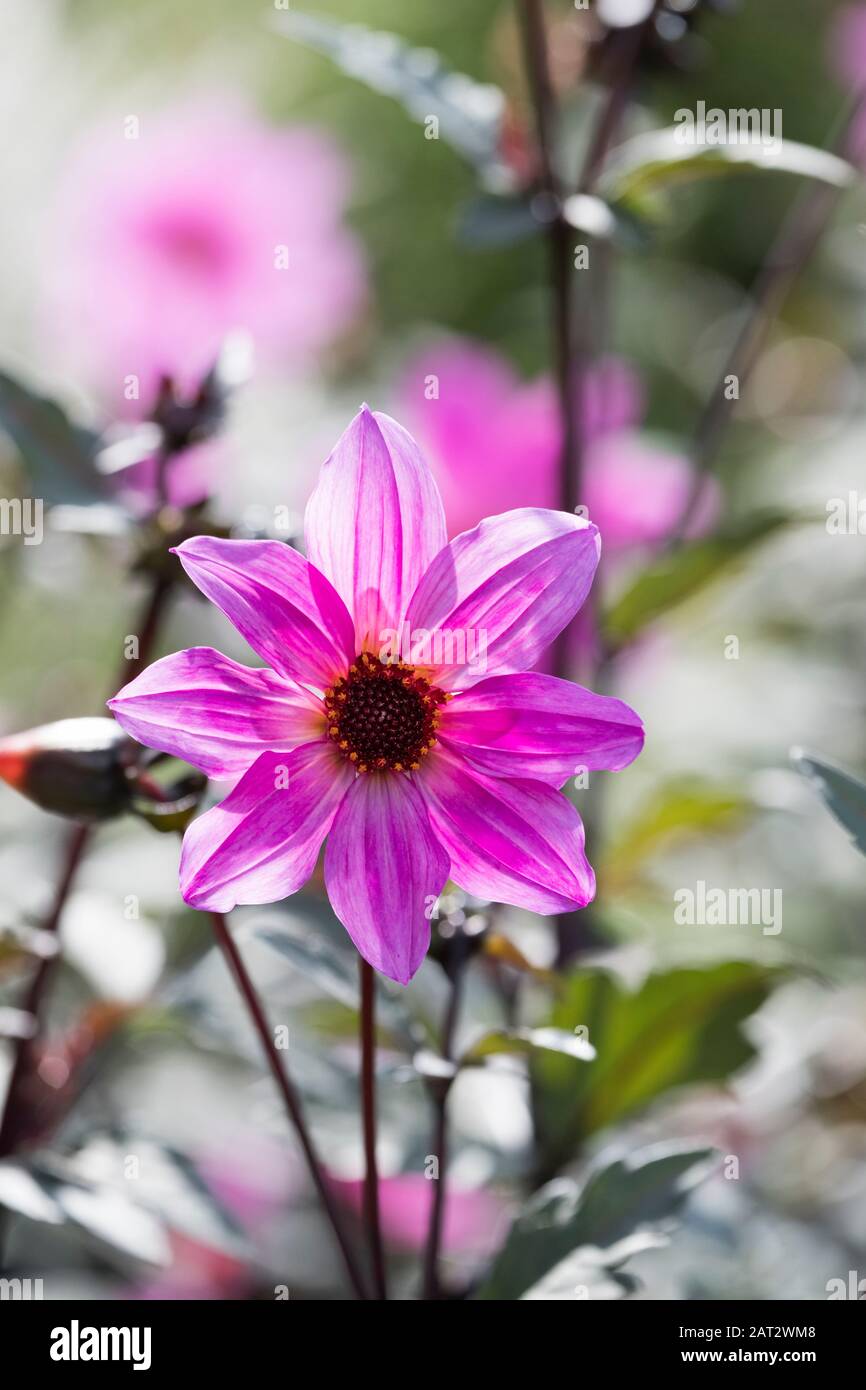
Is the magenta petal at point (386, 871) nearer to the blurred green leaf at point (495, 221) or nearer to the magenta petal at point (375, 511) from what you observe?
the magenta petal at point (375, 511)

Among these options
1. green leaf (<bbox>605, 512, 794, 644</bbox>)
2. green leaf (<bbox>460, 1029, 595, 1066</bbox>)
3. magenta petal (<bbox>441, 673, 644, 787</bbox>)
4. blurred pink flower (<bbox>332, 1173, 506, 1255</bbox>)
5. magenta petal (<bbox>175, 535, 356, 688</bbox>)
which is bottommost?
blurred pink flower (<bbox>332, 1173, 506, 1255</bbox>)

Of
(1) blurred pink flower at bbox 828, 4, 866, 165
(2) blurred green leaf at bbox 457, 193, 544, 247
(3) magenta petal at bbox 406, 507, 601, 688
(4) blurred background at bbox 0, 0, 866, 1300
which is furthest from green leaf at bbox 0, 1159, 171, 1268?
(1) blurred pink flower at bbox 828, 4, 866, 165

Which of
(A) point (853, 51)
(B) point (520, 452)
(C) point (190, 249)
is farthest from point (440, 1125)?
(A) point (853, 51)

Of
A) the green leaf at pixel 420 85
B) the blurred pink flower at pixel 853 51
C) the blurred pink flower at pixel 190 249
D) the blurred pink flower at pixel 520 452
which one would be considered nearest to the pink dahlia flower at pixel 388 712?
the green leaf at pixel 420 85

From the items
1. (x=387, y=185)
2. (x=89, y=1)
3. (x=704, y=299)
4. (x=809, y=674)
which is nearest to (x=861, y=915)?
(x=809, y=674)

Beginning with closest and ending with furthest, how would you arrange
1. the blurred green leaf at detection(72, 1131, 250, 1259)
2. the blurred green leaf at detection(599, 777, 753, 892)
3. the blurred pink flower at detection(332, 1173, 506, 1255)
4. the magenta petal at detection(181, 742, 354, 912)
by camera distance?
the magenta petal at detection(181, 742, 354, 912) → the blurred green leaf at detection(72, 1131, 250, 1259) → the blurred green leaf at detection(599, 777, 753, 892) → the blurred pink flower at detection(332, 1173, 506, 1255)

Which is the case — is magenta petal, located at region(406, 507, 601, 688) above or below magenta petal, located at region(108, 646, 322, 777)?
above

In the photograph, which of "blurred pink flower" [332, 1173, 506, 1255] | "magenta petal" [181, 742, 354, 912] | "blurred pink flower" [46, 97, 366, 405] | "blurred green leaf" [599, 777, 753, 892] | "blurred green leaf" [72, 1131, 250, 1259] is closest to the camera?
"magenta petal" [181, 742, 354, 912]

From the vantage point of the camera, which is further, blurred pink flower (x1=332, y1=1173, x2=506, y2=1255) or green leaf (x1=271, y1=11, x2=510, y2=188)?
blurred pink flower (x1=332, y1=1173, x2=506, y2=1255)

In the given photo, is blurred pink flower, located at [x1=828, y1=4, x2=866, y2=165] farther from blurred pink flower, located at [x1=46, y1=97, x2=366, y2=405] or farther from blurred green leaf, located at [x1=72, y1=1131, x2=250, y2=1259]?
blurred green leaf, located at [x1=72, y1=1131, x2=250, y2=1259]
